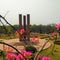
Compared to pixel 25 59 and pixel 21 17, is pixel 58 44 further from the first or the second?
pixel 25 59

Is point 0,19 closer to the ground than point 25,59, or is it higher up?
higher up

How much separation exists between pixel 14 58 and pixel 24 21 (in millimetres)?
14715

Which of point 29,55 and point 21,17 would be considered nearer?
point 29,55

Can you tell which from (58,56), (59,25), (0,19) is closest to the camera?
(0,19)

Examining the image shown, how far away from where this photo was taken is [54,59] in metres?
Result: 10.5

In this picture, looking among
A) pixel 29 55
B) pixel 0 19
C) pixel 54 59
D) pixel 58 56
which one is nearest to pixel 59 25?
pixel 29 55

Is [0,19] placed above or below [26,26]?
above

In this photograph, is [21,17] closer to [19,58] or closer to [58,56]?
[58,56]

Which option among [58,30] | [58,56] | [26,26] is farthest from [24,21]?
[58,30]

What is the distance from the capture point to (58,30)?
6.52 ft

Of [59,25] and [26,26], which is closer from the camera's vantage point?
[59,25]

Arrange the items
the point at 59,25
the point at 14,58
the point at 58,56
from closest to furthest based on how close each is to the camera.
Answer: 1. the point at 14,58
2. the point at 59,25
3. the point at 58,56

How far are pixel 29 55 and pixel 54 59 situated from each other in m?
9.29

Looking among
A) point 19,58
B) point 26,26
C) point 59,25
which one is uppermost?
point 59,25
